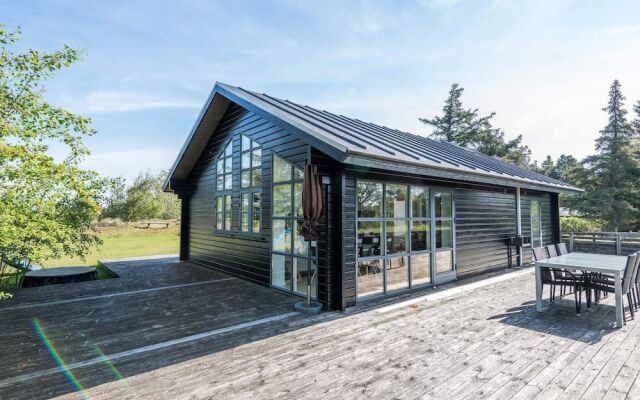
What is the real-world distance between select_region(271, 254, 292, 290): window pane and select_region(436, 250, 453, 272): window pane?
329 cm

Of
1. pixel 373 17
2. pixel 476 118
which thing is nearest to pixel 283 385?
pixel 373 17

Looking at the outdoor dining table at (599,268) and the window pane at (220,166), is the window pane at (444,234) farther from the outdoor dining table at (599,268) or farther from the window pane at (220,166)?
the window pane at (220,166)

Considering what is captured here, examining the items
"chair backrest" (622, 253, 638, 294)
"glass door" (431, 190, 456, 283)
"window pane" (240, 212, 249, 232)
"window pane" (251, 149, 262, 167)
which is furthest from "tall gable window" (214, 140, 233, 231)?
"chair backrest" (622, 253, 638, 294)

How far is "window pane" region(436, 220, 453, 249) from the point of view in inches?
271

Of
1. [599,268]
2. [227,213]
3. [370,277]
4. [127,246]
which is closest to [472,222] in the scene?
[599,268]

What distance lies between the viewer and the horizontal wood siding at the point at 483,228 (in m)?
7.46

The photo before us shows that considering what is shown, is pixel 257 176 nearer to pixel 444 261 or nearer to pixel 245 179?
pixel 245 179

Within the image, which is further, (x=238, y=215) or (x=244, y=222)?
(x=238, y=215)

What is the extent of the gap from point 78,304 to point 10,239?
3616 millimetres

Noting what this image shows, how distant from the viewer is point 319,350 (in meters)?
3.52

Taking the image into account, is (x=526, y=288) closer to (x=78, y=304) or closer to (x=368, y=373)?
(x=368, y=373)

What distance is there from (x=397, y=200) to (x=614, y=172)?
2365cm

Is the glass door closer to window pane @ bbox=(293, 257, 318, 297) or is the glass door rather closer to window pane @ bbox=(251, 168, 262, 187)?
window pane @ bbox=(293, 257, 318, 297)

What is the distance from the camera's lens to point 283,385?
279 centimetres
